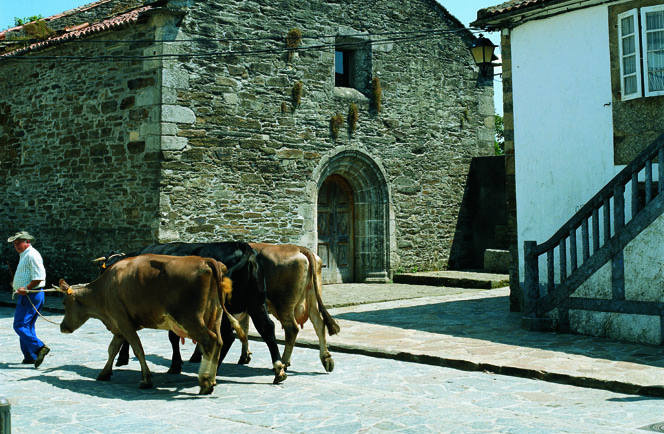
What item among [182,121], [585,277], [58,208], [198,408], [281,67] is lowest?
[198,408]

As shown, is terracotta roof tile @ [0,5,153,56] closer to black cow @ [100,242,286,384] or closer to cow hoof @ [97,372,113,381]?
black cow @ [100,242,286,384]

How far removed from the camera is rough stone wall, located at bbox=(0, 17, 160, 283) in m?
15.6

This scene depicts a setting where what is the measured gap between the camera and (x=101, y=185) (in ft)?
53.8

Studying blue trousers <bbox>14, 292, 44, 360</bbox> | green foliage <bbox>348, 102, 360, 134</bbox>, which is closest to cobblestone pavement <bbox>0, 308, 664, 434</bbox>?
blue trousers <bbox>14, 292, 44, 360</bbox>

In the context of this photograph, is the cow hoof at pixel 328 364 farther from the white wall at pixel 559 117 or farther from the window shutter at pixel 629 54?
the window shutter at pixel 629 54

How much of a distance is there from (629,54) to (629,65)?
0.52 feet

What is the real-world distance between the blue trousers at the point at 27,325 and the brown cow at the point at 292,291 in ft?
7.87

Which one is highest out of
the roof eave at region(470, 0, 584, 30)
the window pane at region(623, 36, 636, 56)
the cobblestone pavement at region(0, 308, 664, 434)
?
the roof eave at region(470, 0, 584, 30)

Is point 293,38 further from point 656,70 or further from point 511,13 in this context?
point 656,70

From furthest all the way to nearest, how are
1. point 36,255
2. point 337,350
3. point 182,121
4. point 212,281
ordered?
point 182,121 < point 337,350 < point 36,255 < point 212,281

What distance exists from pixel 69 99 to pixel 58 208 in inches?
97.2

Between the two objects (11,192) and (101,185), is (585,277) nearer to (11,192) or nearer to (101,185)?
(101,185)

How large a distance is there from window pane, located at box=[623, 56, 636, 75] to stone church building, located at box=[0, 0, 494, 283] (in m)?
8.02

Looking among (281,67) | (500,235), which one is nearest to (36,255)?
(281,67)
